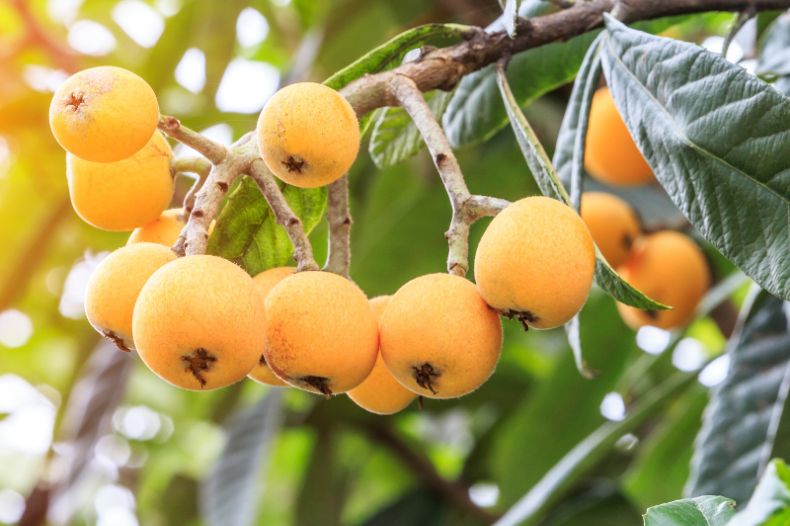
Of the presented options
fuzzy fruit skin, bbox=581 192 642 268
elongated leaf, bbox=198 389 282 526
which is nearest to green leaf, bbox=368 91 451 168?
fuzzy fruit skin, bbox=581 192 642 268

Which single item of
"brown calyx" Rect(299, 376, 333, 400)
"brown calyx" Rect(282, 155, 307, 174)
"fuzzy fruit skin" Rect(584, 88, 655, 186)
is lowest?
"fuzzy fruit skin" Rect(584, 88, 655, 186)

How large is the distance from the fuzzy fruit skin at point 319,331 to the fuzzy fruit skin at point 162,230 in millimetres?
172

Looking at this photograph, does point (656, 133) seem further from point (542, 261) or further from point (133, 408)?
point (133, 408)

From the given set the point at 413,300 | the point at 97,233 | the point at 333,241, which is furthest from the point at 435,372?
the point at 97,233

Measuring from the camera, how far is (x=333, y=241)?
95 cm

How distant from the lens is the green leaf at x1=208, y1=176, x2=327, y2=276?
96 cm

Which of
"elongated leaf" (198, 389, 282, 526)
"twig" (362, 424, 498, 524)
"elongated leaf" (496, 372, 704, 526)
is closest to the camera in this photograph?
"elongated leaf" (496, 372, 704, 526)

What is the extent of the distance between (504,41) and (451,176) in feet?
0.58

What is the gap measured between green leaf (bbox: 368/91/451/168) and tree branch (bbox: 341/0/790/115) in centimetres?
12

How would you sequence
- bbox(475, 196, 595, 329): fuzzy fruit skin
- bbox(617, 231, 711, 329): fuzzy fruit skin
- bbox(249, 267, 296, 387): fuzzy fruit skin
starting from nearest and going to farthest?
bbox(475, 196, 595, 329): fuzzy fruit skin, bbox(249, 267, 296, 387): fuzzy fruit skin, bbox(617, 231, 711, 329): fuzzy fruit skin

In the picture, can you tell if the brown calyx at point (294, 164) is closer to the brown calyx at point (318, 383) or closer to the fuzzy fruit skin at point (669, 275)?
the brown calyx at point (318, 383)

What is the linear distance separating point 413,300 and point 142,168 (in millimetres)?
298

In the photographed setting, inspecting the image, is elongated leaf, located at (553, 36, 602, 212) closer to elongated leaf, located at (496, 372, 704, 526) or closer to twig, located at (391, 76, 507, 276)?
twig, located at (391, 76, 507, 276)

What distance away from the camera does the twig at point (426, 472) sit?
2.41 meters
